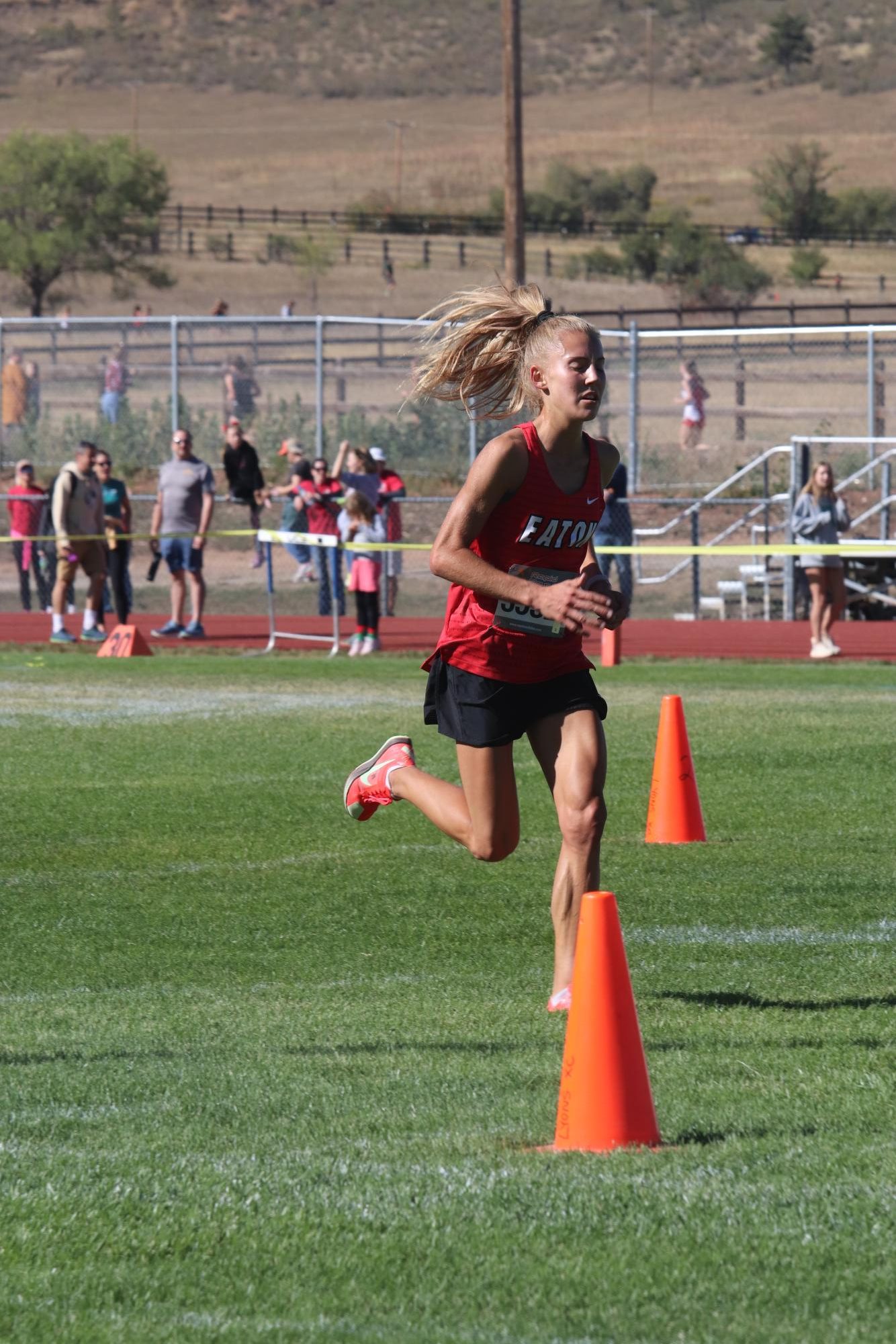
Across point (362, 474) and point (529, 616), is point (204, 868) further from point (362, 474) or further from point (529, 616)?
point (362, 474)

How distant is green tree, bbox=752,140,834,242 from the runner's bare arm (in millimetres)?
85745

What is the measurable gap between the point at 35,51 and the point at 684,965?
148 metres

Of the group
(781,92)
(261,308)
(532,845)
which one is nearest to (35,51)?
(781,92)

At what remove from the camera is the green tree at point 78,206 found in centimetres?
6825

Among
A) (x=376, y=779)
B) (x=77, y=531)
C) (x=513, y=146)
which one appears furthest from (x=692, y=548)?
(x=513, y=146)

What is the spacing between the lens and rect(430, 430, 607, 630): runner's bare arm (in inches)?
245

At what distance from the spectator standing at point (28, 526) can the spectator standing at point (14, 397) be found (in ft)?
12.0

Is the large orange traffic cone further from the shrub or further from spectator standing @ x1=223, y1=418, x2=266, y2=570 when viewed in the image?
the shrub

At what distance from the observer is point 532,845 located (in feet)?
32.4

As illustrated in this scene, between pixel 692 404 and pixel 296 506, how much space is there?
43.3ft

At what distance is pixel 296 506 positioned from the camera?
78.7ft

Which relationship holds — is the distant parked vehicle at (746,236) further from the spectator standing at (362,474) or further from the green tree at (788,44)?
the spectator standing at (362,474)

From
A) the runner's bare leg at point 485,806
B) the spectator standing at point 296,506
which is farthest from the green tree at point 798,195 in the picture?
the runner's bare leg at point 485,806

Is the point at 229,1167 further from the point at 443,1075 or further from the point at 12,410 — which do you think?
the point at 12,410
